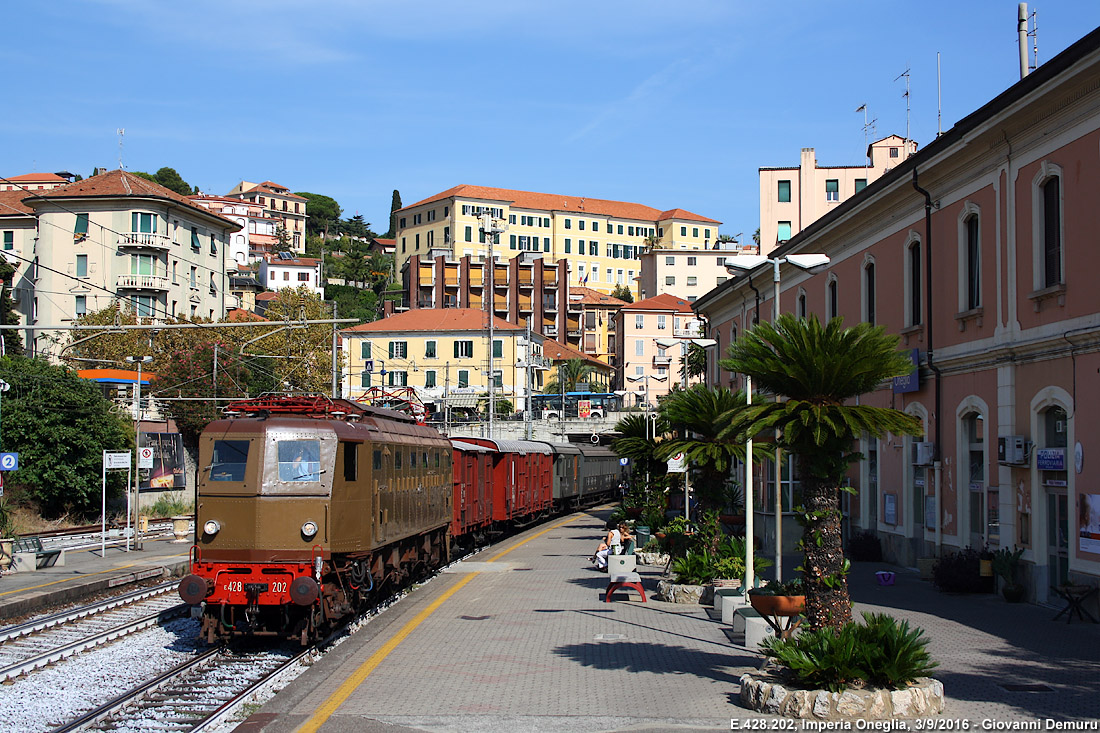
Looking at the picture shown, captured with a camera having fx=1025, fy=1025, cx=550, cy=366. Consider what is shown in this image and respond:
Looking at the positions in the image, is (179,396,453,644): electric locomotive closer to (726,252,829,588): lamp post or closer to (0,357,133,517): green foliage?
(726,252,829,588): lamp post

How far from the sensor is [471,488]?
27750 millimetres

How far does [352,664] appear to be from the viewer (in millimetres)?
12953

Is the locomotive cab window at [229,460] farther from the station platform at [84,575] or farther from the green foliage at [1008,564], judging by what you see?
the green foliage at [1008,564]

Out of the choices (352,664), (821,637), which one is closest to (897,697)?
(821,637)

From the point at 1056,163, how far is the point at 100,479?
3704 cm

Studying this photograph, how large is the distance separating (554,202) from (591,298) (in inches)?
848

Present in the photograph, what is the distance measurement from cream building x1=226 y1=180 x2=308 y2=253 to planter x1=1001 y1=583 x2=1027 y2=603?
16416 cm

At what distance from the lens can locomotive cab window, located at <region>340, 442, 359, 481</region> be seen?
47.7 ft

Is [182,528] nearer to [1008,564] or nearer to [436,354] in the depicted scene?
[1008,564]

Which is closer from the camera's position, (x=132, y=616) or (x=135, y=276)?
(x=132, y=616)

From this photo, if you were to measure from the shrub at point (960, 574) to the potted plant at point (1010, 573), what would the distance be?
2.28 feet

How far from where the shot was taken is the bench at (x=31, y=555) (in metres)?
23.7

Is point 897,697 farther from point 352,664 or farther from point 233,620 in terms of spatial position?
point 233,620

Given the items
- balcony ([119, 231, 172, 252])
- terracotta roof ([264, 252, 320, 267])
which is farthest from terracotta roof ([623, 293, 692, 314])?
balcony ([119, 231, 172, 252])
